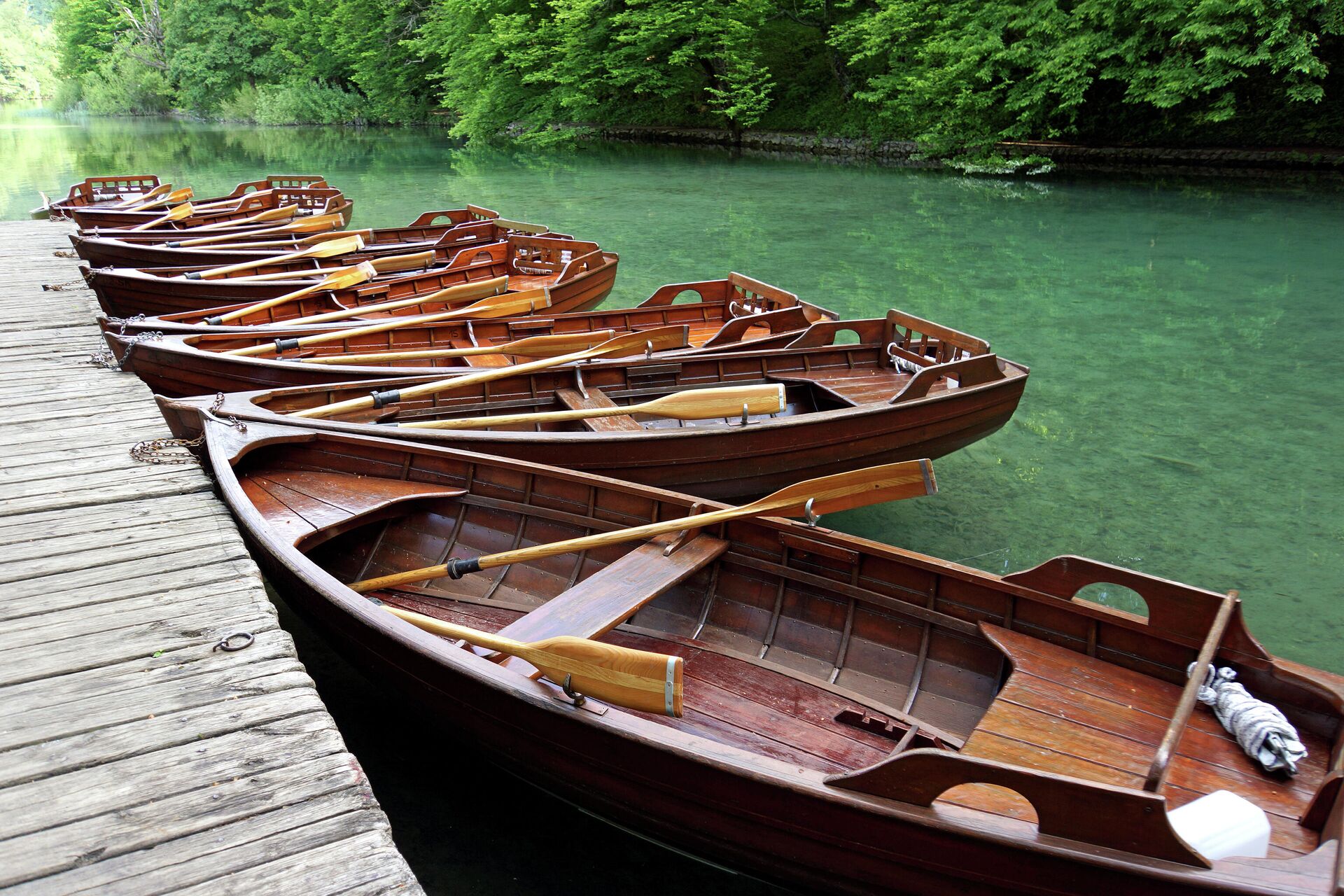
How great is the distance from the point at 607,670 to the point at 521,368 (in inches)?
139

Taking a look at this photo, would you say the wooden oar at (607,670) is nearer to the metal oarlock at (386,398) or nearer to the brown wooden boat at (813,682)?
the brown wooden boat at (813,682)

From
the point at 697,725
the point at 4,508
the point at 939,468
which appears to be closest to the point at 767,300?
the point at 939,468

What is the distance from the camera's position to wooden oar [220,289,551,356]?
6.83 meters

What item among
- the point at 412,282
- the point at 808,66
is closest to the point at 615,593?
the point at 412,282

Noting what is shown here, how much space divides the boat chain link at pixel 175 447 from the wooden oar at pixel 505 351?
4.11 feet

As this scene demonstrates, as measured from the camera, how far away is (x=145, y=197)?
52.2 ft

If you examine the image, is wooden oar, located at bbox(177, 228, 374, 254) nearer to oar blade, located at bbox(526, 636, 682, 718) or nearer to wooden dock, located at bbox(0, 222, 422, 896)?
wooden dock, located at bbox(0, 222, 422, 896)

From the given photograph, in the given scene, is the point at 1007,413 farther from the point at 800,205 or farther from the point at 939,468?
the point at 800,205

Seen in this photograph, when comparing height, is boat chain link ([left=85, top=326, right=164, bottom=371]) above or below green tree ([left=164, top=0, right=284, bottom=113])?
below

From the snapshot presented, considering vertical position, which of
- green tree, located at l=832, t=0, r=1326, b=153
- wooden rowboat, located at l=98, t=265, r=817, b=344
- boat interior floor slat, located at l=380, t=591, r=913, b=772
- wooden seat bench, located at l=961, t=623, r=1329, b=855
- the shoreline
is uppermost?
green tree, located at l=832, t=0, r=1326, b=153

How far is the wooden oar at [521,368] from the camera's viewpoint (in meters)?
5.56

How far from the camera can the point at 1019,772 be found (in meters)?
2.51

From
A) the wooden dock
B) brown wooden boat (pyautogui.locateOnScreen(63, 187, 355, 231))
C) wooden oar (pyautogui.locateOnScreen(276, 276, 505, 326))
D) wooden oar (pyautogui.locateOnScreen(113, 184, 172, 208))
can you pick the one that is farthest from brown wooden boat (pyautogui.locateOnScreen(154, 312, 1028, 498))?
wooden oar (pyautogui.locateOnScreen(113, 184, 172, 208))

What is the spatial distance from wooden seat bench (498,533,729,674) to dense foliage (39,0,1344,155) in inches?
920
